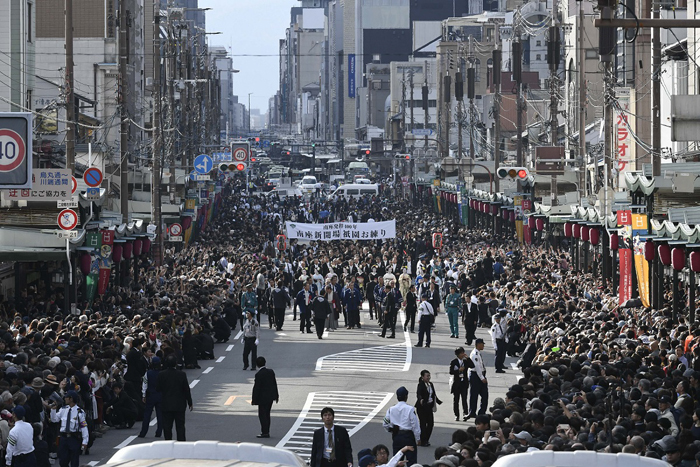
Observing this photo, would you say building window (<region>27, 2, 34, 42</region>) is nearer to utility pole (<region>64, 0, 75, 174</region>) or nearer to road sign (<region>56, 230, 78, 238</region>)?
utility pole (<region>64, 0, 75, 174</region>)

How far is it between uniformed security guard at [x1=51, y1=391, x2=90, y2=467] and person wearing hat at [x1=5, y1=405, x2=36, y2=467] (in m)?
1.49

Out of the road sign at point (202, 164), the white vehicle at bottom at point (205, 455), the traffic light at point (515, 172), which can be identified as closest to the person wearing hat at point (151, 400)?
the white vehicle at bottom at point (205, 455)

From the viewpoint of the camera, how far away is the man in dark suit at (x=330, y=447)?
14008 mm

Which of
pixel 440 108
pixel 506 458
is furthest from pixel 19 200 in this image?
pixel 440 108

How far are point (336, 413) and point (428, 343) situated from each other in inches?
360

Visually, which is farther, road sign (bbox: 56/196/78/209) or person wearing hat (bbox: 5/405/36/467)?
road sign (bbox: 56/196/78/209)

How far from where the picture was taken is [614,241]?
3388 centimetres

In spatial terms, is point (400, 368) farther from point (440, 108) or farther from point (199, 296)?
point (440, 108)

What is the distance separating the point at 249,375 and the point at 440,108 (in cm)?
10135

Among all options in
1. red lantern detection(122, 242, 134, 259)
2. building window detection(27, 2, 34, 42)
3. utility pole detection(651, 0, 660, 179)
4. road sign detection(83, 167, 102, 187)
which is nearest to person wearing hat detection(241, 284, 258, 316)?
red lantern detection(122, 242, 134, 259)

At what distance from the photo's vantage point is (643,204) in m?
29.4

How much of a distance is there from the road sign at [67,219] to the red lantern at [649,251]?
12.2 meters

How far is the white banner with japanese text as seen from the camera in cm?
4806

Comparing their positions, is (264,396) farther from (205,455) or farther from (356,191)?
→ (356,191)
